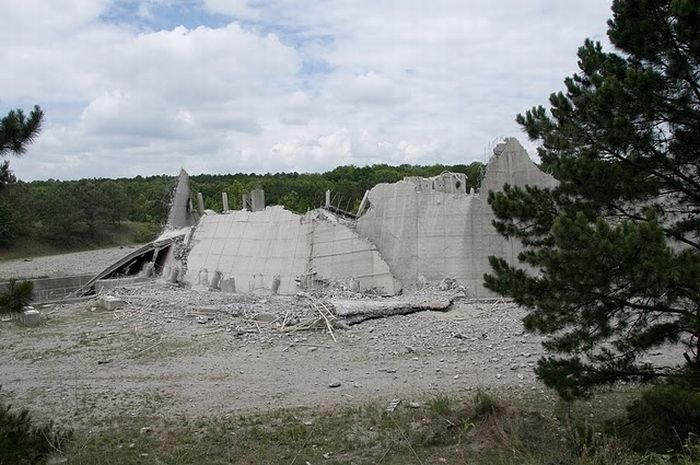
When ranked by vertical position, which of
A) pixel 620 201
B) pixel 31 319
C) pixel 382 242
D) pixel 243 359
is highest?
pixel 620 201

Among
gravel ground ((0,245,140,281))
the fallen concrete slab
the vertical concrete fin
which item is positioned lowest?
gravel ground ((0,245,140,281))

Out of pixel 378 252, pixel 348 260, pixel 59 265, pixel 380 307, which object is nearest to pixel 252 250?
pixel 348 260

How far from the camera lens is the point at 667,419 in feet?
19.4

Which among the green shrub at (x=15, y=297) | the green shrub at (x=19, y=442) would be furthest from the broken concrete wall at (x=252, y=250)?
the green shrub at (x=15, y=297)

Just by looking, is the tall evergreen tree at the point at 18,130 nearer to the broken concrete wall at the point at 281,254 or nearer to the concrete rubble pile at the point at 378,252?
the concrete rubble pile at the point at 378,252

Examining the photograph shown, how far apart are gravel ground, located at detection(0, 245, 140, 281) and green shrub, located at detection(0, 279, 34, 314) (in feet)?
114

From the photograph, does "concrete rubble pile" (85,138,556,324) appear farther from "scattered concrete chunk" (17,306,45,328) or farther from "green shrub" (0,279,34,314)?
"green shrub" (0,279,34,314)

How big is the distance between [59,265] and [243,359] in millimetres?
38615

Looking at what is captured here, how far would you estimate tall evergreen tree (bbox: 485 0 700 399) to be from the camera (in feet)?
19.6

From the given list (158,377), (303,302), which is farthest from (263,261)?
(158,377)

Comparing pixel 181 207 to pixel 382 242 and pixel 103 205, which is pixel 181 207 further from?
pixel 103 205

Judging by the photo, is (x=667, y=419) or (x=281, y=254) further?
(x=281, y=254)

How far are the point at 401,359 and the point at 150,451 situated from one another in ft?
20.3

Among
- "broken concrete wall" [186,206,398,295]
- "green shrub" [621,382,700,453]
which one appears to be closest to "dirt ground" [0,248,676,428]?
"broken concrete wall" [186,206,398,295]
